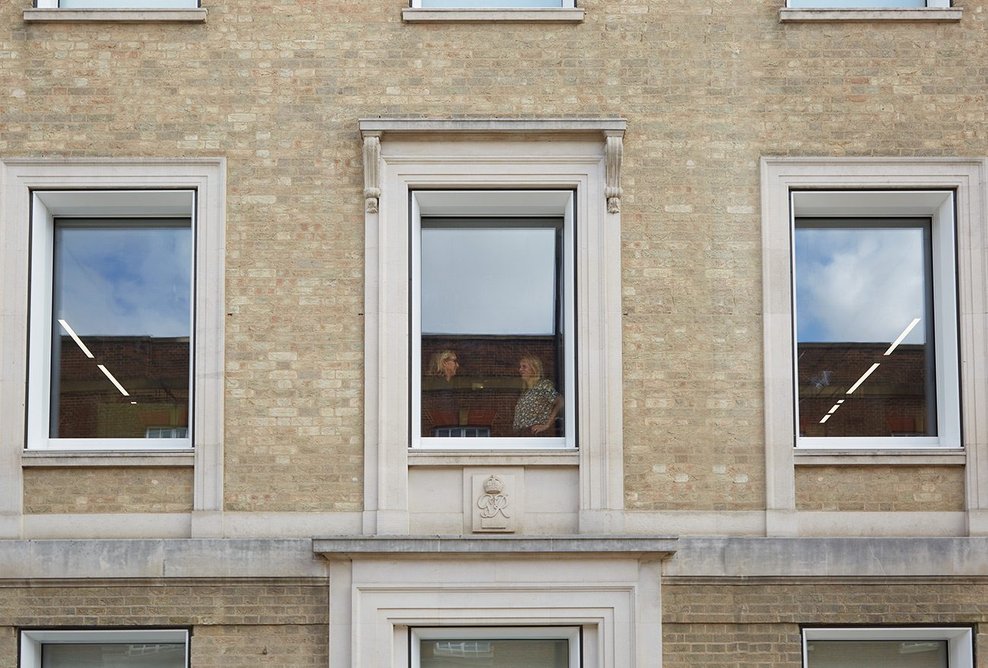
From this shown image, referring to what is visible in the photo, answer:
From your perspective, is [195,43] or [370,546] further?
[195,43]

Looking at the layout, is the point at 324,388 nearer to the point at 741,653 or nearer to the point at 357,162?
the point at 357,162

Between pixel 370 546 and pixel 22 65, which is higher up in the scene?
pixel 22 65

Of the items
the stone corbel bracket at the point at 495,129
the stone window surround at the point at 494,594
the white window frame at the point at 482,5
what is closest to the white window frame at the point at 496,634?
the stone window surround at the point at 494,594

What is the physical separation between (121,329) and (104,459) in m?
1.34

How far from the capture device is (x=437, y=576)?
12453 mm

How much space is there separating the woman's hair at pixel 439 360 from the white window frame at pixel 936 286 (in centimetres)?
312

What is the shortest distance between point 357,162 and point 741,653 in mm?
5495

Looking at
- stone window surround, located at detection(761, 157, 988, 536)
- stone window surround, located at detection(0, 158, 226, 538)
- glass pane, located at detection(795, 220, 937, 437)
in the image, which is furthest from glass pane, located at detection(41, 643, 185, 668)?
glass pane, located at detection(795, 220, 937, 437)

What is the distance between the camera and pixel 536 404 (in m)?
13.1

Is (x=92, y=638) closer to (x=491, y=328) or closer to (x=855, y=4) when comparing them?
(x=491, y=328)

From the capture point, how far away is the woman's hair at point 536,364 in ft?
43.2

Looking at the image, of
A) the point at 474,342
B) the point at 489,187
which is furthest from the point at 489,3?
the point at 474,342

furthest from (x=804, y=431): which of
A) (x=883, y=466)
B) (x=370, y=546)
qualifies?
(x=370, y=546)

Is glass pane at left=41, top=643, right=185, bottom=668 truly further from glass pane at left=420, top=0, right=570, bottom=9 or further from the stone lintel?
glass pane at left=420, top=0, right=570, bottom=9
